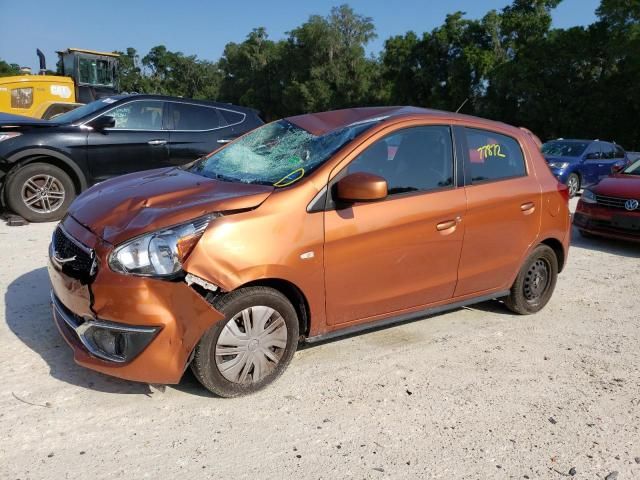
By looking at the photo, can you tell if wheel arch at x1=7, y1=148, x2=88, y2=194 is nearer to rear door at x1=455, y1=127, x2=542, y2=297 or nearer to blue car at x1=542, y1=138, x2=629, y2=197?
rear door at x1=455, y1=127, x2=542, y2=297

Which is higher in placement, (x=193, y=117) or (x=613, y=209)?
(x=193, y=117)

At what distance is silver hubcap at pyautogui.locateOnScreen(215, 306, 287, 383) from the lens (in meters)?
3.14

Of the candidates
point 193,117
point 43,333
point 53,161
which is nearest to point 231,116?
point 193,117

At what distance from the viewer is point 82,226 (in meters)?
3.32

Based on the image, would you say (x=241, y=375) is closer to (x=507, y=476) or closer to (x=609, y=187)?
(x=507, y=476)

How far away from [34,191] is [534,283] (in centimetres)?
632

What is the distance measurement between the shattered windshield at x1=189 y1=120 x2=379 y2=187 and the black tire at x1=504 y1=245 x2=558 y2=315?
1985 millimetres

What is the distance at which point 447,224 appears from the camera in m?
3.98

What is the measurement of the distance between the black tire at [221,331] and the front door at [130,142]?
5438mm

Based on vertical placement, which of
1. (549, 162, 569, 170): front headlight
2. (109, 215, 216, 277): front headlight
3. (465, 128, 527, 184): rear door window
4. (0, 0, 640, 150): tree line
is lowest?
(549, 162, 569, 170): front headlight

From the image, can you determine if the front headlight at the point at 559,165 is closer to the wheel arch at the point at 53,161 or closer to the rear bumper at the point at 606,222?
the rear bumper at the point at 606,222

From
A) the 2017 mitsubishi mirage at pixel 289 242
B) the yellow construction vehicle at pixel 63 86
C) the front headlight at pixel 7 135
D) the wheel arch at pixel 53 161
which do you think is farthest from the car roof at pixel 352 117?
the yellow construction vehicle at pixel 63 86

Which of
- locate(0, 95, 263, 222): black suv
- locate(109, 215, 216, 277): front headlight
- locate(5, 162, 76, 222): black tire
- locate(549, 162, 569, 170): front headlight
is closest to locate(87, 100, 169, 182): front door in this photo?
locate(0, 95, 263, 222): black suv

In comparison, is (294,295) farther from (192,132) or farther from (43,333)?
(192,132)
